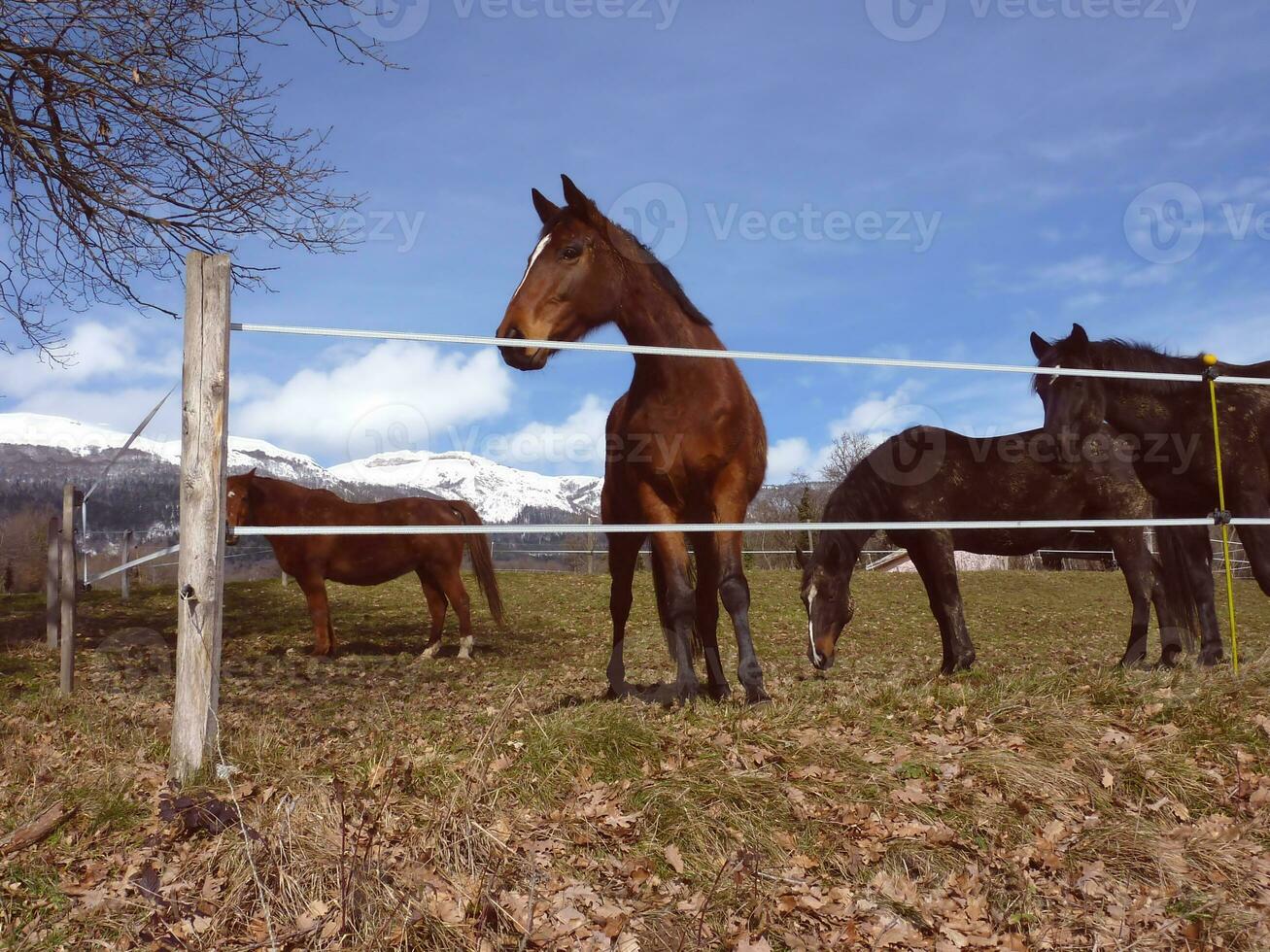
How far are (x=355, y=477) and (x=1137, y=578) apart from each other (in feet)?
28.0

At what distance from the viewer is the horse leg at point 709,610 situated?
16.0ft

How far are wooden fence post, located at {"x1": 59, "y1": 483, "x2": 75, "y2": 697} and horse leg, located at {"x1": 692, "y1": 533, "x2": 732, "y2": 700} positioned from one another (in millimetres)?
5172

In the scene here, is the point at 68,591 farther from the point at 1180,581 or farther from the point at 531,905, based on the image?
the point at 1180,581

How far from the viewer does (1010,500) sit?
7.27 meters

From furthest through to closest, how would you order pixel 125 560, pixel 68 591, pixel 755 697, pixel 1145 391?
pixel 125 560
pixel 68 591
pixel 1145 391
pixel 755 697

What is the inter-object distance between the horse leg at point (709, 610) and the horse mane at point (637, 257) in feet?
4.54

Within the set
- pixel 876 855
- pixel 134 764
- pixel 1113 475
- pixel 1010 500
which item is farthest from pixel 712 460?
pixel 1113 475

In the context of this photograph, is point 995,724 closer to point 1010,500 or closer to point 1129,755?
point 1129,755

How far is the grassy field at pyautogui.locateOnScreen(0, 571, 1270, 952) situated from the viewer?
93.2 inches

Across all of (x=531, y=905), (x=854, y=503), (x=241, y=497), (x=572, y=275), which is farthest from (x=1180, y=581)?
(x=241, y=497)

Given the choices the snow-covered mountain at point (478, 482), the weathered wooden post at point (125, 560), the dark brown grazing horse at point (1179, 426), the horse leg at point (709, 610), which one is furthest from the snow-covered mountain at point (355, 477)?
the dark brown grazing horse at point (1179, 426)

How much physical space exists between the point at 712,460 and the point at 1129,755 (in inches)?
92.6

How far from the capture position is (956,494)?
23.6 ft

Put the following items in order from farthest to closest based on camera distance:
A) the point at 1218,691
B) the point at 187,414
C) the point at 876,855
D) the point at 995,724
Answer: the point at 1218,691, the point at 995,724, the point at 187,414, the point at 876,855
